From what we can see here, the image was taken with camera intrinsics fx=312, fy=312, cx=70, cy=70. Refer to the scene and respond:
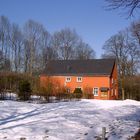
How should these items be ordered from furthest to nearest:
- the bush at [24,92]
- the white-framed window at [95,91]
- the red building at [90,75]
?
1. the white-framed window at [95,91]
2. the red building at [90,75]
3. the bush at [24,92]

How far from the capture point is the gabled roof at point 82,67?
59.1 m

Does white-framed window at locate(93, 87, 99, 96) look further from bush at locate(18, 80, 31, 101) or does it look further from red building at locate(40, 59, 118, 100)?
bush at locate(18, 80, 31, 101)

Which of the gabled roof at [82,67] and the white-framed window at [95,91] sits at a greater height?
the gabled roof at [82,67]

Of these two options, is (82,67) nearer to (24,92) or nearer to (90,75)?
(90,75)

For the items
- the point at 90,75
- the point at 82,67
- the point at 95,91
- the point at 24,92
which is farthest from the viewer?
the point at 82,67

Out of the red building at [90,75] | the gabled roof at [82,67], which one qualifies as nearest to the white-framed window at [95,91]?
the red building at [90,75]

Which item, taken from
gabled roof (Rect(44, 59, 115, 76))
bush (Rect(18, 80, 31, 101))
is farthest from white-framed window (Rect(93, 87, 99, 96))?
bush (Rect(18, 80, 31, 101))

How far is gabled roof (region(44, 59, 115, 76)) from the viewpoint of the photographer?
59.1 m

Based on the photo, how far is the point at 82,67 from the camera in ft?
203

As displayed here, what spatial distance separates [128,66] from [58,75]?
17.5 meters

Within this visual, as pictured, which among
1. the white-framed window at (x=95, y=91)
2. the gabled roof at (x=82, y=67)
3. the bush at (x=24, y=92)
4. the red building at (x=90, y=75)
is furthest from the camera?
the gabled roof at (x=82, y=67)

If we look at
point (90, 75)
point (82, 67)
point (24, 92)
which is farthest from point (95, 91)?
point (24, 92)

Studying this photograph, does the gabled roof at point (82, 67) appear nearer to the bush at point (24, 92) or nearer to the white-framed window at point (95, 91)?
the white-framed window at point (95, 91)

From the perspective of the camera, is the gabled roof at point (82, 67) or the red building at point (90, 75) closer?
the red building at point (90, 75)
